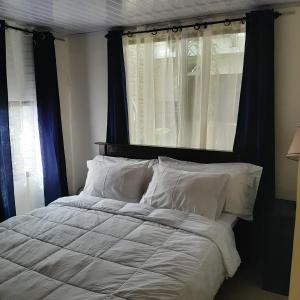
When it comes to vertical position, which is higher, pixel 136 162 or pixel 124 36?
pixel 124 36

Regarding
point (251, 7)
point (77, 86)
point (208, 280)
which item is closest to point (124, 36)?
point (77, 86)

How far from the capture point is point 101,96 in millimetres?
3361

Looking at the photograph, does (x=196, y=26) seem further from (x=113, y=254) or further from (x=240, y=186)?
(x=113, y=254)

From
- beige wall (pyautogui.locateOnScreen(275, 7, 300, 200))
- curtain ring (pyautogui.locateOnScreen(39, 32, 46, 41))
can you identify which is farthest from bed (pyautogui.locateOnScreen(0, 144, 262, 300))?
curtain ring (pyautogui.locateOnScreen(39, 32, 46, 41))

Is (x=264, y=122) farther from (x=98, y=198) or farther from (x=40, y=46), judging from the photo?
(x=40, y=46)

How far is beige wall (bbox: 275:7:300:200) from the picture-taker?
2422mm

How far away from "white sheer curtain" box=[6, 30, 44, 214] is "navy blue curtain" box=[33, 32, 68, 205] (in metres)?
0.06

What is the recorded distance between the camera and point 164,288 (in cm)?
144

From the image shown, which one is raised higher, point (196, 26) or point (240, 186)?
point (196, 26)

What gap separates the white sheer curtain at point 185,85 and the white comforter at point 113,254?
93cm

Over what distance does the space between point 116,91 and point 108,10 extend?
0.84 m

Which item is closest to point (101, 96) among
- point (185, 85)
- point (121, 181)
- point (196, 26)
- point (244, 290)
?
point (185, 85)

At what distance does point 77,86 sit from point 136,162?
1.27 m

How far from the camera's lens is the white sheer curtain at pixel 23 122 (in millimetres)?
2908
